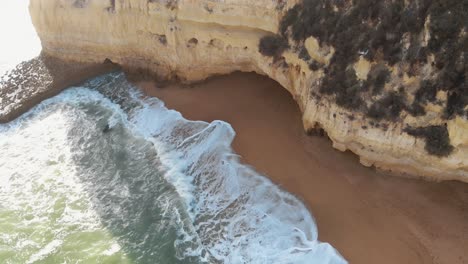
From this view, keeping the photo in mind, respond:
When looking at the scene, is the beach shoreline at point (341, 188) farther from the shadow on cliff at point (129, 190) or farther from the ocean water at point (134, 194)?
the shadow on cliff at point (129, 190)

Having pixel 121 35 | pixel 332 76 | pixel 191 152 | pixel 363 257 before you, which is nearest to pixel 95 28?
pixel 121 35

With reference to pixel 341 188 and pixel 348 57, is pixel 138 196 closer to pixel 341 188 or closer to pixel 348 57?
pixel 341 188

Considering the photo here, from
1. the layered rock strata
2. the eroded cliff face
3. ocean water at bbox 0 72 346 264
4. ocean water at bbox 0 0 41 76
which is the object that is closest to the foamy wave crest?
ocean water at bbox 0 72 346 264

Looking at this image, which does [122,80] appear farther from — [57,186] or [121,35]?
[57,186]

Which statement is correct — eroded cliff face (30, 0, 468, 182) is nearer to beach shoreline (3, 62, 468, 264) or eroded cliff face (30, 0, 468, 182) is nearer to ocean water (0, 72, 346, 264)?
beach shoreline (3, 62, 468, 264)

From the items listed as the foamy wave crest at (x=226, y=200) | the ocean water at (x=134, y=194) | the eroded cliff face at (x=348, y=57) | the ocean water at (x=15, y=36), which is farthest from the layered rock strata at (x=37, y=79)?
the foamy wave crest at (x=226, y=200)

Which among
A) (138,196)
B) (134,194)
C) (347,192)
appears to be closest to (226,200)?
(138,196)
